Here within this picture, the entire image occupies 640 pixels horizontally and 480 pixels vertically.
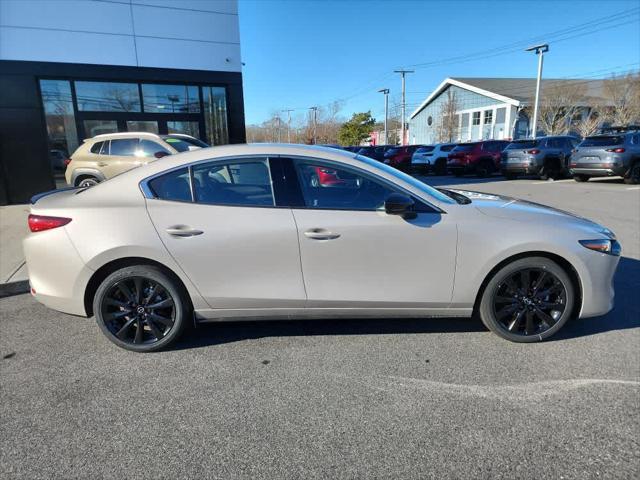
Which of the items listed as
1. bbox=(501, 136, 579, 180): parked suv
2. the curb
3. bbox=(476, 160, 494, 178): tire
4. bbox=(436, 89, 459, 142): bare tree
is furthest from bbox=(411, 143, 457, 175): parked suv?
bbox=(436, 89, 459, 142): bare tree

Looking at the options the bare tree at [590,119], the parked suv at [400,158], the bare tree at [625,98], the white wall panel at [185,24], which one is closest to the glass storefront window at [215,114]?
the white wall panel at [185,24]

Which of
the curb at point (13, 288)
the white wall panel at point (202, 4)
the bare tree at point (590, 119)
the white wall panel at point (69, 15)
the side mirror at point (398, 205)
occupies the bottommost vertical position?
the curb at point (13, 288)

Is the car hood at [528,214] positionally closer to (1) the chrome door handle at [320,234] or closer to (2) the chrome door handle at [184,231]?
(1) the chrome door handle at [320,234]

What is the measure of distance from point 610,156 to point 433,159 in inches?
379

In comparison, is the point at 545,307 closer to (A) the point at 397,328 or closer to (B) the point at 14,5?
(A) the point at 397,328

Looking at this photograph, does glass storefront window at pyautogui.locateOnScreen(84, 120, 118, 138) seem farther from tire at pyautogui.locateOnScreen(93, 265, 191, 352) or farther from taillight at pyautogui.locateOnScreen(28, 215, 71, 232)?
tire at pyautogui.locateOnScreen(93, 265, 191, 352)

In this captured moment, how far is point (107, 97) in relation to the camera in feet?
37.9

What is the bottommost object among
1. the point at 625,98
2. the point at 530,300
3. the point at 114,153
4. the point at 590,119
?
the point at 530,300

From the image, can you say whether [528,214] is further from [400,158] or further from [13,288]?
[400,158]

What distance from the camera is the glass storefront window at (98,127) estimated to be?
37.6 feet

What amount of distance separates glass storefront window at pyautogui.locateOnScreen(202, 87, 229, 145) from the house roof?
36000 mm

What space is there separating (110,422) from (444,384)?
85.2 inches

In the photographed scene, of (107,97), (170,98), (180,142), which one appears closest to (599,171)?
(180,142)

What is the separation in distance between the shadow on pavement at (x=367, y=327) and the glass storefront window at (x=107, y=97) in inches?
421
